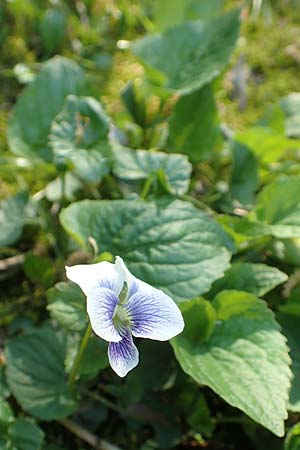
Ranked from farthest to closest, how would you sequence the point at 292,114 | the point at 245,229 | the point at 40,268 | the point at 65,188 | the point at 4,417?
the point at 292,114
the point at 65,188
the point at 40,268
the point at 245,229
the point at 4,417

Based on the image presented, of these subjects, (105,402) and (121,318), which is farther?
(105,402)

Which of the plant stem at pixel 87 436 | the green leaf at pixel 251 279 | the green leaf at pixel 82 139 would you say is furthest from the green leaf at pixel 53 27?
the plant stem at pixel 87 436

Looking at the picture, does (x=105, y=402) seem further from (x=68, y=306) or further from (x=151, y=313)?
(x=151, y=313)

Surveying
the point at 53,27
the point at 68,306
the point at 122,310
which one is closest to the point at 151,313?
the point at 122,310

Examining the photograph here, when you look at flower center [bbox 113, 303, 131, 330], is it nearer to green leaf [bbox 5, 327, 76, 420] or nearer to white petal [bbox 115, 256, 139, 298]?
white petal [bbox 115, 256, 139, 298]

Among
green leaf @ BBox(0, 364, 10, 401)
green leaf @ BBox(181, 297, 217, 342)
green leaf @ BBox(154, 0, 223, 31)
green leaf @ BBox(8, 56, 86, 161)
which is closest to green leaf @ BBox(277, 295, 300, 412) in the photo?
green leaf @ BBox(181, 297, 217, 342)

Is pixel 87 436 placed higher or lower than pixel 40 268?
lower
